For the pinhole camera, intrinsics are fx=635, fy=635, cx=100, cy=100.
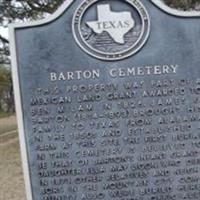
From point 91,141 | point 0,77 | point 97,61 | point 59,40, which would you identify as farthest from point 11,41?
point 0,77

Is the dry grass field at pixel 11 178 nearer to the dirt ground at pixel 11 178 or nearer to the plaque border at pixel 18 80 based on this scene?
the dirt ground at pixel 11 178

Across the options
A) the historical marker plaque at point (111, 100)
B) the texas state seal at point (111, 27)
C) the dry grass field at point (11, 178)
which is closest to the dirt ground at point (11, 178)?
the dry grass field at point (11, 178)

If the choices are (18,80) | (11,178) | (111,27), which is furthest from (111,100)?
(11,178)

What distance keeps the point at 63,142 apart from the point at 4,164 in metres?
7.81

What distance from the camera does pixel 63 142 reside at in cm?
475

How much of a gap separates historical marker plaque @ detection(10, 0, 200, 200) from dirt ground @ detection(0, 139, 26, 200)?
3997 mm

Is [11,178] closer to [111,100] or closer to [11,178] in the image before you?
[11,178]

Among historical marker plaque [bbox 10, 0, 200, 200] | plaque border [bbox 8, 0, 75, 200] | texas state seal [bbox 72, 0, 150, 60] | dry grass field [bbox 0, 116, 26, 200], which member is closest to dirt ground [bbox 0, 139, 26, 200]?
dry grass field [bbox 0, 116, 26, 200]

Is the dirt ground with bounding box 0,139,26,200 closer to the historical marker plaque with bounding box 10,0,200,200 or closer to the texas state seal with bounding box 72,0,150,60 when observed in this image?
the historical marker plaque with bounding box 10,0,200,200

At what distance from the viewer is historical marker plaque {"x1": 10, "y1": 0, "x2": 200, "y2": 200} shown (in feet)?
15.5

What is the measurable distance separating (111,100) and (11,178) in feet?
19.3

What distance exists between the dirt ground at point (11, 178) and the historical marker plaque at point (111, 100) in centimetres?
400

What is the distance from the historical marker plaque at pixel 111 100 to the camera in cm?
473

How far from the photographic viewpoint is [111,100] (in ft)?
15.6
